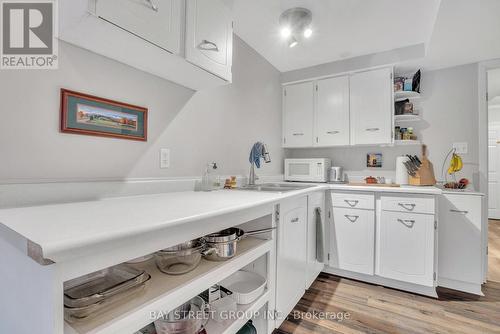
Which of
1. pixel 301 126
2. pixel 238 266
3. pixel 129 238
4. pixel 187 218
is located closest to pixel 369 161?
pixel 301 126

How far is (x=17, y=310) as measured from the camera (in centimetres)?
66

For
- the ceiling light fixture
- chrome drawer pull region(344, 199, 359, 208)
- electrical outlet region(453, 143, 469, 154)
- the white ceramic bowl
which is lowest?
the white ceramic bowl

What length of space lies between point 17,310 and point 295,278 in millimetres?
1506

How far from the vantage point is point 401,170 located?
2.47 metres

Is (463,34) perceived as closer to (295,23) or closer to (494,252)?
(295,23)

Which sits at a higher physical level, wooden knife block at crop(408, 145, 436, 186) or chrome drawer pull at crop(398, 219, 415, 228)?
wooden knife block at crop(408, 145, 436, 186)

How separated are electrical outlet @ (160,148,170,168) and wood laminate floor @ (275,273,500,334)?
130cm

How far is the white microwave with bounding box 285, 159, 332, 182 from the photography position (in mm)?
2734

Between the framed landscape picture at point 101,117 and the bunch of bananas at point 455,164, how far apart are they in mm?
2767

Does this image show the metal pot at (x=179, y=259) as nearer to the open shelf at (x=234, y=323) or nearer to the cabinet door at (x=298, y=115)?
the open shelf at (x=234, y=323)

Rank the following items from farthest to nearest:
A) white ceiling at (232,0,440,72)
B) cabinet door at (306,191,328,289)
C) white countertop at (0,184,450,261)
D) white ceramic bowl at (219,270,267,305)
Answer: cabinet door at (306,191,328,289)
white ceiling at (232,0,440,72)
white ceramic bowl at (219,270,267,305)
white countertop at (0,184,450,261)

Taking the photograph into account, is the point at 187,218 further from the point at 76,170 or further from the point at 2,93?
the point at 2,93
